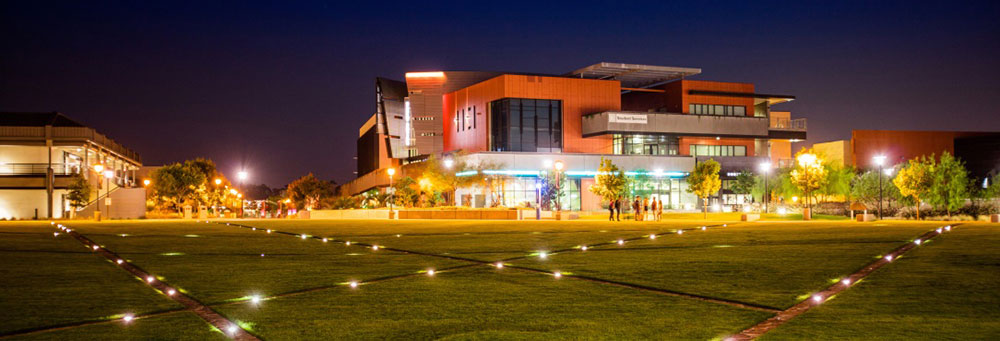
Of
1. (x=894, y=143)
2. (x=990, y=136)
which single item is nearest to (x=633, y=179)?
(x=894, y=143)

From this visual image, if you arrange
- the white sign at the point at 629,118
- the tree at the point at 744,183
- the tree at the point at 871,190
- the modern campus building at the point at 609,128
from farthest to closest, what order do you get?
the tree at the point at 744,183 < the white sign at the point at 629,118 < the modern campus building at the point at 609,128 < the tree at the point at 871,190

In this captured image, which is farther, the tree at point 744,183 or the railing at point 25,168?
the tree at point 744,183

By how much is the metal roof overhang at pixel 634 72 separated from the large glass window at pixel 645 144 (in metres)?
7.03

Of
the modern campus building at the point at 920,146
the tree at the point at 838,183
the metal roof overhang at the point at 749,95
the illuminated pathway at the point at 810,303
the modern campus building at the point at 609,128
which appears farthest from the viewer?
the modern campus building at the point at 920,146

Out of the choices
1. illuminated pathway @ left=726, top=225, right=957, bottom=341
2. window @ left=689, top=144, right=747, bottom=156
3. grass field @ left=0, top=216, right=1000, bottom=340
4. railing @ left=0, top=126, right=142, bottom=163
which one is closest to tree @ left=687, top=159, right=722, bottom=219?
window @ left=689, top=144, right=747, bottom=156

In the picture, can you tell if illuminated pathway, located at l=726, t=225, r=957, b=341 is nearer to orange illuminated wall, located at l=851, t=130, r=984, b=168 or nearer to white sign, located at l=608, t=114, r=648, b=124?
white sign, located at l=608, t=114, r=648, b=124

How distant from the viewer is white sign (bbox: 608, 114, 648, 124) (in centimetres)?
8475

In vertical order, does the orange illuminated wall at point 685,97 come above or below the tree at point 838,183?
above

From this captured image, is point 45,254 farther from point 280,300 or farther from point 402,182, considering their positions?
point 402,182

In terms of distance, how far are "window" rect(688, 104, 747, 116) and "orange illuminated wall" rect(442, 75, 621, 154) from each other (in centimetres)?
967

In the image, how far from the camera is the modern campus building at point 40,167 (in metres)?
62.5

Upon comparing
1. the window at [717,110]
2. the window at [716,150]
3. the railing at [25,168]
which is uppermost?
the window at [717,110]

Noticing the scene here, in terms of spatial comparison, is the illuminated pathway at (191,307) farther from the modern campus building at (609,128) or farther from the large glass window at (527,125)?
the large glass window at (527,125)

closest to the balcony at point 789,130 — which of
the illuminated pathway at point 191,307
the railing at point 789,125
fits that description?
the railing at point 789,125
